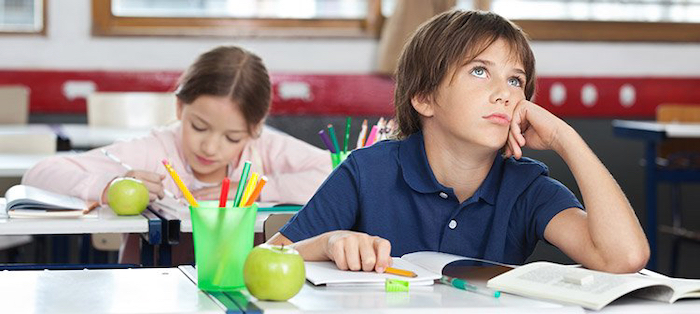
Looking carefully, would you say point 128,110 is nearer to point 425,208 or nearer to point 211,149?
point 211,149

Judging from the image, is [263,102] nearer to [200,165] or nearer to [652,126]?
[200,165]

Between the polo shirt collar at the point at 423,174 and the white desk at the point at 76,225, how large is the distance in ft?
1.85

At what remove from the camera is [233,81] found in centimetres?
279

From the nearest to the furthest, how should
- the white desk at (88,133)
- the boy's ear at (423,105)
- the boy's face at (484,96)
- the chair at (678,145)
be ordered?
1. the boy's face at (484,96)
2. the boy's ear at (423,105)
3. the white desk at (88,133)
4. the chair at (678,145)

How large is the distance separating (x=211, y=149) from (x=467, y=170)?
955 mm

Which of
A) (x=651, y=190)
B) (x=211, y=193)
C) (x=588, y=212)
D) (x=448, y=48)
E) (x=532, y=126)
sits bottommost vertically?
(x=651, y=190)

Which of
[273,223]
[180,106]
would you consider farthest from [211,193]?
[273,223]

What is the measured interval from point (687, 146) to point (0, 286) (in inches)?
171

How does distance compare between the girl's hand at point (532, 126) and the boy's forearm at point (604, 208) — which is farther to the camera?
the girl's hand at point (532, 126)

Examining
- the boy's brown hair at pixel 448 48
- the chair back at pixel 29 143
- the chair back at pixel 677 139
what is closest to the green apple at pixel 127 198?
the boy's brown hair at pixel 448 48

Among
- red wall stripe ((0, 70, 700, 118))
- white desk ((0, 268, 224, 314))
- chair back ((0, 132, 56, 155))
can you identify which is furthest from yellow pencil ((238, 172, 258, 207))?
red wall stripe ((0, 70, 700, 118))

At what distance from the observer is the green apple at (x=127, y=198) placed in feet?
7.38

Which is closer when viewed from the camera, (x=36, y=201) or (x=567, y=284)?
(x=567, y=284)

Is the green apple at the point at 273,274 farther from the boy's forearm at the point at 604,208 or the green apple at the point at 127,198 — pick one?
the green apple at the point at 127,198
